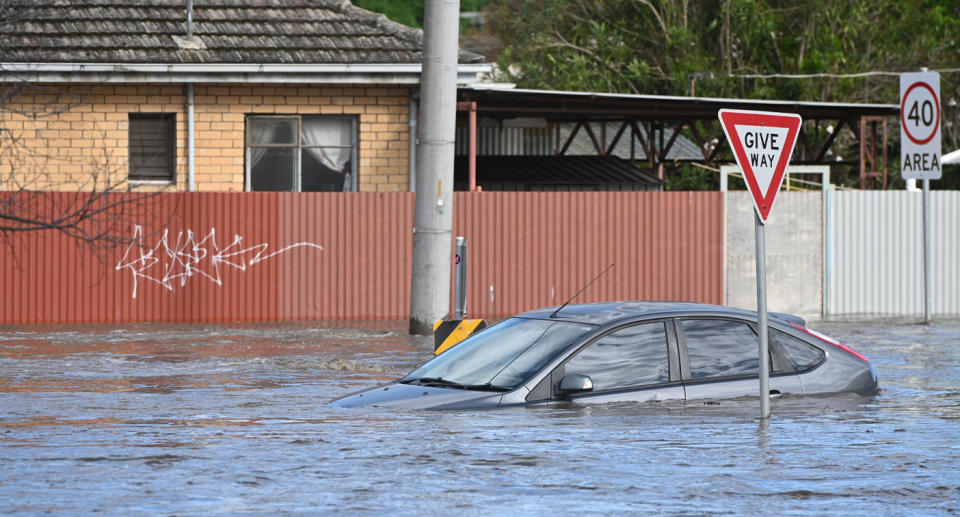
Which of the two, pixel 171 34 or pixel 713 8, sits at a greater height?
pixel 713 8

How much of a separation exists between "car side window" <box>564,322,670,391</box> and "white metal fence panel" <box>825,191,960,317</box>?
42.0 feet

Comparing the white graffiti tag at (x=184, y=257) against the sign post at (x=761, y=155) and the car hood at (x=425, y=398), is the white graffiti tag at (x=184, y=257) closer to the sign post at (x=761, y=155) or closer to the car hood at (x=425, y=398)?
the car hood at (x=425, y=398)

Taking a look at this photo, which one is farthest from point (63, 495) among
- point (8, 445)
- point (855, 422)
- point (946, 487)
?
point (855, 422)

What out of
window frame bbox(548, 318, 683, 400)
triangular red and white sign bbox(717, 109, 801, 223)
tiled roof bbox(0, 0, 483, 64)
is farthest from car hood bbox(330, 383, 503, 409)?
tiled roof bbox(0, 0, 483, 64)

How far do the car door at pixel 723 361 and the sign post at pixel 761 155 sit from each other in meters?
0.14

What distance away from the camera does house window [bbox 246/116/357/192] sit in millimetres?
22875

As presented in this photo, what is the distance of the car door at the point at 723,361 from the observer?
32.3ft

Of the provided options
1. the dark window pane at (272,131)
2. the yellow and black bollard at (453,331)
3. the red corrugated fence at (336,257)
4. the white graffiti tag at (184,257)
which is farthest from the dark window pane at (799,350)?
the dark window pane at (272,131)

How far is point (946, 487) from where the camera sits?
830 centimetres

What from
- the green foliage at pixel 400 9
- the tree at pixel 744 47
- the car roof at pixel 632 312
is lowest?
the car roof at pixel 632 312

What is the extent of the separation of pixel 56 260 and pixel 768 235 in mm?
9775

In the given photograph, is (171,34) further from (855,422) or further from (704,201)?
(855,422)

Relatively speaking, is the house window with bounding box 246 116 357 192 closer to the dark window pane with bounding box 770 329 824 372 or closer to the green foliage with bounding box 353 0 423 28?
the dark window pane with bounding box 770 329 824 372

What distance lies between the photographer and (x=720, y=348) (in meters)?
10.1
